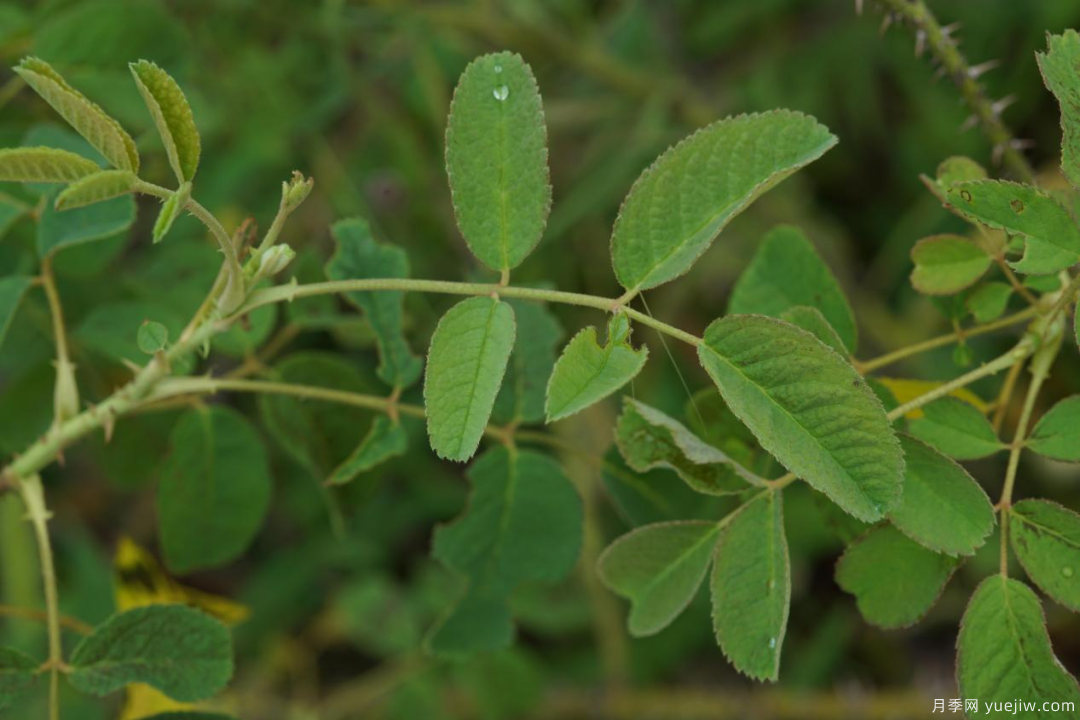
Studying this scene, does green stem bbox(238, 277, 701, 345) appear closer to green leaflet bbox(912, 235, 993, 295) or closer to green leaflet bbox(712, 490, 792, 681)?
green leaflet bbox(712, 490, 792, 681)

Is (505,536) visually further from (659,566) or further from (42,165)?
(42,165)

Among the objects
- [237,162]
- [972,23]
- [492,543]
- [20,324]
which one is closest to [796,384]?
[492,543]

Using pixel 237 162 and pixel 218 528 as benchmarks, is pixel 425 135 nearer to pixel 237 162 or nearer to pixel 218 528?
pixel 237 162

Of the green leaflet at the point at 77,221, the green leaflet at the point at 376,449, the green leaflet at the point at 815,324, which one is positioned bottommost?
the green leaflet at the point at 376,449

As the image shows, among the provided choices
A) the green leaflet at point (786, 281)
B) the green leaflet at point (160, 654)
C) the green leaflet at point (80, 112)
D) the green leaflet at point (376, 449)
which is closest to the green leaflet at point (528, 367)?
the green leaflet at point (376, 449)

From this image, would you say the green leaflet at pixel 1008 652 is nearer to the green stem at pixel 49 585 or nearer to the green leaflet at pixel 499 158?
the green leaflet at pixel 499 158

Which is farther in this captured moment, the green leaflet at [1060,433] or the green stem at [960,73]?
the green stem at [960,73]

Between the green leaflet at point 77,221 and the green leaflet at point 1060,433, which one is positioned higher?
the green leaflet at point 77,221

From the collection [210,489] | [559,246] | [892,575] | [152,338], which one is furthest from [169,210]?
[559,246]
